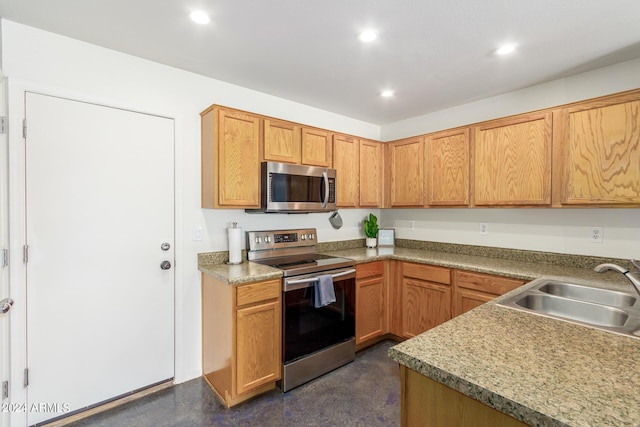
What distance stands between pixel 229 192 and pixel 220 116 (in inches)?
22.8

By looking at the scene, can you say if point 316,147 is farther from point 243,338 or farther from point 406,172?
point 243,338

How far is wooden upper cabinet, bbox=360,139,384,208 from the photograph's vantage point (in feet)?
11.1

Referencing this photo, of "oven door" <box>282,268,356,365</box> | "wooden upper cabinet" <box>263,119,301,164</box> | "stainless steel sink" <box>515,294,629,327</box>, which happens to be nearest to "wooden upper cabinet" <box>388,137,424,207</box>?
"oven door" <box>282,268,356,365</box>

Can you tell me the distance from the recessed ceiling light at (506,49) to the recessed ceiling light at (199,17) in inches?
74.8

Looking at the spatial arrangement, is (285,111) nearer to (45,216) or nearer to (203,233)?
(203,233)

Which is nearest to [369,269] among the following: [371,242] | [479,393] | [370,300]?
[370,300]

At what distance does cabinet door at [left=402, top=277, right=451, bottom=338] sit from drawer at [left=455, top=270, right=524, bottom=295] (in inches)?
5.9

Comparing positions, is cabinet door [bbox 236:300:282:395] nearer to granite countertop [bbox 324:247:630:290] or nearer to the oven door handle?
the oven door handle

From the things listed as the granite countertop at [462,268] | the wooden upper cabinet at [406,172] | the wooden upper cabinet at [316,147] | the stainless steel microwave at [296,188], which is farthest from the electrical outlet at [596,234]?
the wooden upper cabinet at [316,147]

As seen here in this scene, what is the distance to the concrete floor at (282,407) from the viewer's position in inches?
78.0

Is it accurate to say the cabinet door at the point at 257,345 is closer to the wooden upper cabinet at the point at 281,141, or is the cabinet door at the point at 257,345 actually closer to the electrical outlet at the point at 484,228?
the wooden upper cabinet at the point at 281,141

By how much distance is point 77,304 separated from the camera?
1999 millimetres

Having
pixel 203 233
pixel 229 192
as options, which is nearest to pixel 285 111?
pixel 229 192

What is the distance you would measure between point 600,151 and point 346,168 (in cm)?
203
